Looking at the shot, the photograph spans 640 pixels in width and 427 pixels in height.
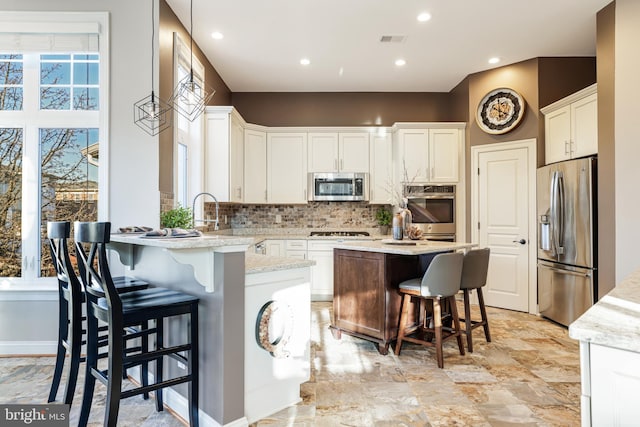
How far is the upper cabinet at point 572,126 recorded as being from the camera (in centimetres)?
355

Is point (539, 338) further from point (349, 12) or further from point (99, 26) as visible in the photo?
point (99, 26)

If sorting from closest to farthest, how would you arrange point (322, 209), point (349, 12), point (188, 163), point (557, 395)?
point (557, 395)
point (349, 12)
point (188, 163)
point (322, 209)

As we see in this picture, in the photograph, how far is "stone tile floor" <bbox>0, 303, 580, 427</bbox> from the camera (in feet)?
6.94

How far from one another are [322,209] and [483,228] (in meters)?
2.30

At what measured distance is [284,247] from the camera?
16.3 feet

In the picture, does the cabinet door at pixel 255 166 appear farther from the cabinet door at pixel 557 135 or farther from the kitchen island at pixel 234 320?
the cabinet door at pixel 557 135

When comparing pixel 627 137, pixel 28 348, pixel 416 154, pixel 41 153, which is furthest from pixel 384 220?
pixel 28 348

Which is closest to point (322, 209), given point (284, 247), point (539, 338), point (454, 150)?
point (284, 247)

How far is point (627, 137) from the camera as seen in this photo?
123 inches

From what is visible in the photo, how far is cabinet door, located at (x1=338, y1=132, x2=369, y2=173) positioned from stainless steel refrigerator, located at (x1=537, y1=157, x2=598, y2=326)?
224 cm

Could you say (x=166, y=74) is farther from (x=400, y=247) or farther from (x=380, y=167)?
(x=380, y=167)

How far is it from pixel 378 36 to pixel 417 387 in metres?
3.37

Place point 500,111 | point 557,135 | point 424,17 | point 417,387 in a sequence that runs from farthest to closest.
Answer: point 500,111 → point 557,135 → point 424,17 → point 417,387

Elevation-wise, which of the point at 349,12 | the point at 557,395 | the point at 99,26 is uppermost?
the point at 349,12
